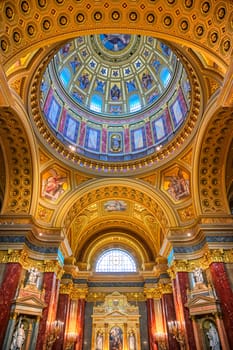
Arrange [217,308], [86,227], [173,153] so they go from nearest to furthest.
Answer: [217,308], [173,153], [86,227]

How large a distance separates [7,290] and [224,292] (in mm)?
11088

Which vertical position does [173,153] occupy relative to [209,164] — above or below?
above

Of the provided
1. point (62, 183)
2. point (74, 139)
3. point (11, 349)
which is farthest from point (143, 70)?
point (11, 349)

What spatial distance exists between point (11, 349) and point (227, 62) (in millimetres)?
15019

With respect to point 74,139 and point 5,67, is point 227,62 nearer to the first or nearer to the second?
point 5,67

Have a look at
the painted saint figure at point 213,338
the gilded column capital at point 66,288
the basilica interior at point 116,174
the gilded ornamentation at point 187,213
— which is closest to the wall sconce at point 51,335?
the basilica interior at point 116,174

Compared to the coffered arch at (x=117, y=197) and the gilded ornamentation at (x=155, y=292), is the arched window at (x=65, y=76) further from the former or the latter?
the gilded ornamentation at (x=155, y=292)

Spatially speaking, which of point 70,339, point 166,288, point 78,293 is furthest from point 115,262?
point 70,339

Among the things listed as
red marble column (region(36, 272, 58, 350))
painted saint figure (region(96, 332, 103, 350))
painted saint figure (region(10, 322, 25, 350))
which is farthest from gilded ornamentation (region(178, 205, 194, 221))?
painted saint figure (region(10, 322, 25, 350))

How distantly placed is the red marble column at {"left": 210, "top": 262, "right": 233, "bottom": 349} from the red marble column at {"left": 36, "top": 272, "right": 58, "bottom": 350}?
9084mm

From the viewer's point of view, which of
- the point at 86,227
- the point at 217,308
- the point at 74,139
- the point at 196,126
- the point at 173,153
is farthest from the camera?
the point at 86,227

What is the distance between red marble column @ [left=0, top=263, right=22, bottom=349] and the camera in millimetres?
11922

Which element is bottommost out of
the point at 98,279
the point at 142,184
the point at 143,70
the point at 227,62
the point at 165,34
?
the point at 98,279

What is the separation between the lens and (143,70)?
2181 centimetres
